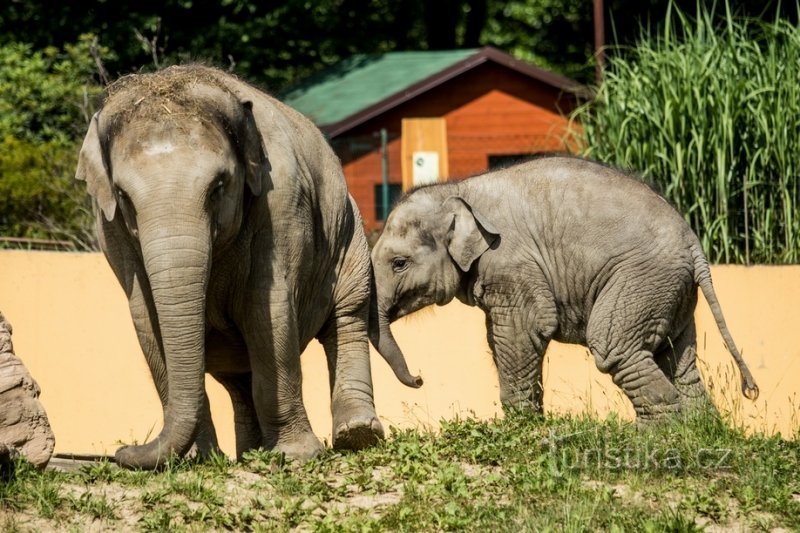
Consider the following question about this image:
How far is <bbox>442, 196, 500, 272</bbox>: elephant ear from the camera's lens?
9344mm

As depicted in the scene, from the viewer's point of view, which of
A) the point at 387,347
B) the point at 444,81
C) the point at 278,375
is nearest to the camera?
the point at 278,375

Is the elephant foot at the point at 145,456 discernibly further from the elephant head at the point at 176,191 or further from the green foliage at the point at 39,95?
the green foliage at the point at 39,95

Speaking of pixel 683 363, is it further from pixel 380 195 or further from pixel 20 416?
pixel 380 195

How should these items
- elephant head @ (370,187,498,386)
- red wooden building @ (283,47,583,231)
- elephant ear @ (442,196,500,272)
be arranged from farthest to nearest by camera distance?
red wooden building @ (283,47,583,231), elephant head @ (370,187,498,386), elephant ear @ (442,196,500,272)

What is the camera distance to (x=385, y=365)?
37.5 ft

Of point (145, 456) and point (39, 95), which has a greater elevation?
point (39, 95)

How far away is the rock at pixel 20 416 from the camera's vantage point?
685 centimetres

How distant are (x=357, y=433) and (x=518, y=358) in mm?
1927

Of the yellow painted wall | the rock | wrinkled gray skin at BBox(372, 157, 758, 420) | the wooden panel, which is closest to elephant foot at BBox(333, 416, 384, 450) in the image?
wrinkled gray skin at BBox(372, 157, 758, 420)

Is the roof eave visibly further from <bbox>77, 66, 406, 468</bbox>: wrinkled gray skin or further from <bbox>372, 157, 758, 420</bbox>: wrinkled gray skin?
<bbox>77, 66, 406, 468</bbox>: wrinkled gray skin

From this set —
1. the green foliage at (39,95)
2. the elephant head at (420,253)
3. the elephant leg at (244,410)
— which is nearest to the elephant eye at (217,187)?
the elephant leg at (244,410)

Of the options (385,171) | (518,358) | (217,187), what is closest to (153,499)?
(217,187)

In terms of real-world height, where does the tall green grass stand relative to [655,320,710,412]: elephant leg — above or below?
above

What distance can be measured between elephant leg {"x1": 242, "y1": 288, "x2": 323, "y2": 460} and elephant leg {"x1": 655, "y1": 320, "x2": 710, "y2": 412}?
2.96m
